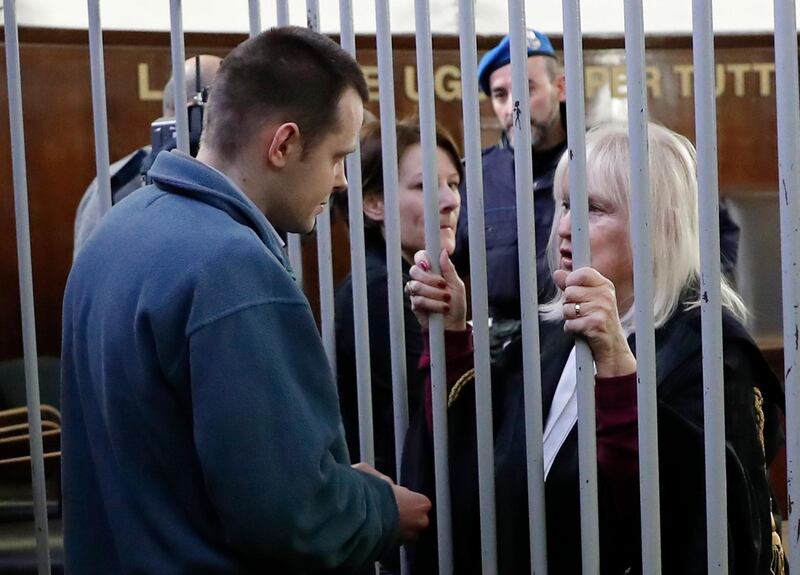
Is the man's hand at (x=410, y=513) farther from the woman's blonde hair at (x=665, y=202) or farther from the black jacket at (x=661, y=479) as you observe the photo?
the woman's blonde hair at (x=665, y=202)

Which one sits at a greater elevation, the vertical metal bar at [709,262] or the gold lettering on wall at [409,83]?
the gold lettering on wall at [409,83]

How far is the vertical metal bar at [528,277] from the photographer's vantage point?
137 cm

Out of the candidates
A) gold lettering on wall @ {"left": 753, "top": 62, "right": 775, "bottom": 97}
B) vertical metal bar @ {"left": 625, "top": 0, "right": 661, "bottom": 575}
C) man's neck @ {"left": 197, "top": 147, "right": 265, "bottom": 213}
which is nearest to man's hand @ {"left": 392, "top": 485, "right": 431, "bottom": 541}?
vertical metal bar @ {"left": 625, "top": 0, "right": 661, "bottom": 575}

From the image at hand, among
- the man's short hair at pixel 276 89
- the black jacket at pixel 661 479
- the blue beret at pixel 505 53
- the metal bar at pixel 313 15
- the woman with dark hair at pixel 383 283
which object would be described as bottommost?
the black jacket at pixel 661 479

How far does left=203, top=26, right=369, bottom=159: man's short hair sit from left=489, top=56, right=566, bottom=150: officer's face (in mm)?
1779

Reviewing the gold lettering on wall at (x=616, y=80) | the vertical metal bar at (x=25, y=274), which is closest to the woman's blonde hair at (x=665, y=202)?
the vertical metal bar at (x=25, y=274)

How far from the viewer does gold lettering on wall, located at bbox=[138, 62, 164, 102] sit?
3.96m

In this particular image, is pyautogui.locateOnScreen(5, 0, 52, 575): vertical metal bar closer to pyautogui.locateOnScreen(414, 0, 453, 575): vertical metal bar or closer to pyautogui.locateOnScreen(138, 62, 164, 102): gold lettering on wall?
pyautogui.locateOnScreen(414, 0, 453, 575): vertical metal bar

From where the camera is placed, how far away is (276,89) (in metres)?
1.27

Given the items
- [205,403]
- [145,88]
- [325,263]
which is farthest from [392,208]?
[145,88]

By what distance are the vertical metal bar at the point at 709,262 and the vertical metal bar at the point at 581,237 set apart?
0.40ft

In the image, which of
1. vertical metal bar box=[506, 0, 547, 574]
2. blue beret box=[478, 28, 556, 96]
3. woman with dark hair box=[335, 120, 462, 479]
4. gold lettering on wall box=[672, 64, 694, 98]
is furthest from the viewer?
gold lettering on wall box=[672, 64, 694, 98]

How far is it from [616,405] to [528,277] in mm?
177

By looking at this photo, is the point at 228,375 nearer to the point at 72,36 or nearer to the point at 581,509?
the point at 581,509
